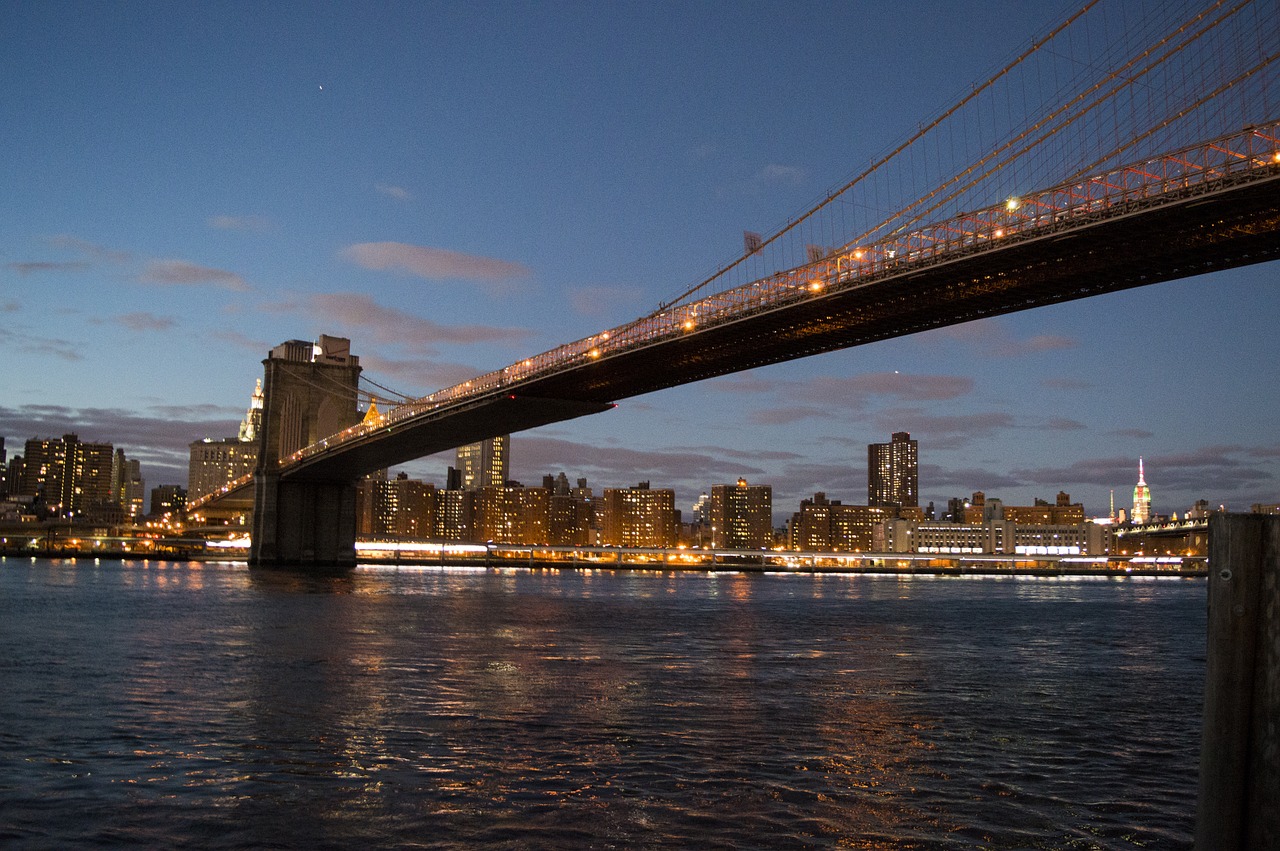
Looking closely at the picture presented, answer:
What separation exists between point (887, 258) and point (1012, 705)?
20429 millimetres

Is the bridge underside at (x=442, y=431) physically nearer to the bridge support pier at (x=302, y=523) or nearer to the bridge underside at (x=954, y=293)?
the bridge underside at (x=954, y=293)

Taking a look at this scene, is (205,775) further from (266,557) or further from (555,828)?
(266,557)

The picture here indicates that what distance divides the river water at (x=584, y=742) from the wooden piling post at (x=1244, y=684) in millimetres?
3429

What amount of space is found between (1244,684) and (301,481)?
8197cm

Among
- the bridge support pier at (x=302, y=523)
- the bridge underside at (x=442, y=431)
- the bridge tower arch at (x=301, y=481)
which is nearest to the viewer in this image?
the bridge underside at (x=442, y=431)

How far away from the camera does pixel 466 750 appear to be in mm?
11727

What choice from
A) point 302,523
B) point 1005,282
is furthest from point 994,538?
point 1005,282

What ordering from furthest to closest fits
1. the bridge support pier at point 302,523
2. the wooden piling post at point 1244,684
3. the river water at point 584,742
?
the bridge support pier at point 302,523
the river water at point 584,742
the wooden piling post at point 1244,684

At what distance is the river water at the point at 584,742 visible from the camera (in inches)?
345

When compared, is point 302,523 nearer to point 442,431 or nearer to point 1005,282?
point 442,431

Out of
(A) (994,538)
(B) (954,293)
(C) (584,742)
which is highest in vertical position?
(B) (954,293)

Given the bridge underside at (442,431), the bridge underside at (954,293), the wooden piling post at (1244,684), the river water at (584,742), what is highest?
the bridge underside at (954,293)

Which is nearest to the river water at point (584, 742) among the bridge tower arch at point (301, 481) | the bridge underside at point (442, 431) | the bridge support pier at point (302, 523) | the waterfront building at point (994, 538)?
the bridge underside at point (442, 431)

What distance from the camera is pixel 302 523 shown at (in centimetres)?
8175
